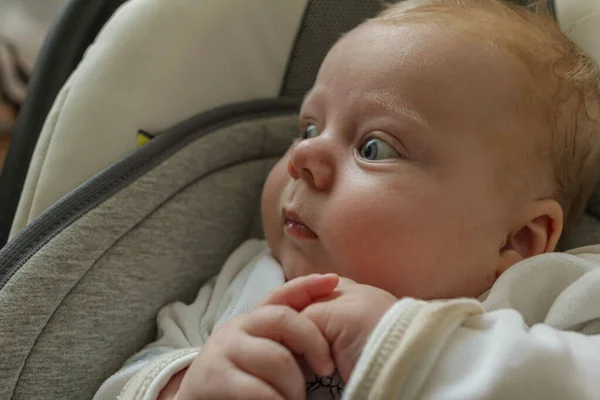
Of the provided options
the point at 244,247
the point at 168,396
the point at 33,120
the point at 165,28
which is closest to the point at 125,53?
the point at 165,28

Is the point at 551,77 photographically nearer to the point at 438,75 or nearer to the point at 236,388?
the point at 438,75

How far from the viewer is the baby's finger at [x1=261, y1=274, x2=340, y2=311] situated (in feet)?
2.14

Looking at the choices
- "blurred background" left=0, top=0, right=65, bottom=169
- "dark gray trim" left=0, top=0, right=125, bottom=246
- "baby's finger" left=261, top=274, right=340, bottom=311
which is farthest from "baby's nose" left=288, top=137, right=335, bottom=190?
"blurred background" left=0, top=0, right=65, bottom=169

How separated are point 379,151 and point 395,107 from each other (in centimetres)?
6

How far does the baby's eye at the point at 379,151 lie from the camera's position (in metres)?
0.78

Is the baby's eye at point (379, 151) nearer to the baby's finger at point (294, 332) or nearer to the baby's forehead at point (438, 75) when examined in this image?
the baby's forehead at point (438, 75)

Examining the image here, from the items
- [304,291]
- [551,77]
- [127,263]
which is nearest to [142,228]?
[127,263]

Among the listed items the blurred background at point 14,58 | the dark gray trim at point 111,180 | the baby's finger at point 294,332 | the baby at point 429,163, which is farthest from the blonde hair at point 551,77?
the blurred background at point 14,58

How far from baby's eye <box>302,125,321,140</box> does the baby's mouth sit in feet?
0.38

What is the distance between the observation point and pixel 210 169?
3.26 feet

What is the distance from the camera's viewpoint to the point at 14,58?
213cm

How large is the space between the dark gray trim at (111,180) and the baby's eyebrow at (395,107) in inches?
11.3

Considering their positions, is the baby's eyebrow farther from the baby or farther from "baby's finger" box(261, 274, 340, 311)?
"baby's finger" box(261, 274, 340, 311)

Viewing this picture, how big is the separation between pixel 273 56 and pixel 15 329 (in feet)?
1.90
